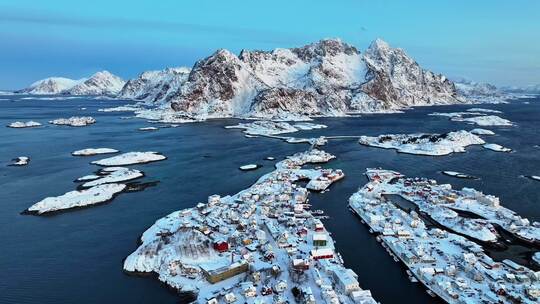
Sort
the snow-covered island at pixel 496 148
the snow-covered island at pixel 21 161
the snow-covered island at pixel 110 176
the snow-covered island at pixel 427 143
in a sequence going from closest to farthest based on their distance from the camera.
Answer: the snow-covered island at pixel 110 176 → the snow-covered island at pixel 21 161 → the snow-covered island at pixel 427 143 → the snow-covered island at pixel 496 148

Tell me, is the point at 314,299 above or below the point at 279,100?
below

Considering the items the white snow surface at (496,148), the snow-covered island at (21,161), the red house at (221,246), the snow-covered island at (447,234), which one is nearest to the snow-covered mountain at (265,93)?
the white snow surface at (496,148)

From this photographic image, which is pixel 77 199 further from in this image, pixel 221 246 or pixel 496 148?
pixel 496 148

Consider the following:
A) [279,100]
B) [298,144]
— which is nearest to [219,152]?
[298,144]

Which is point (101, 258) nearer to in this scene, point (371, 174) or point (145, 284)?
point (145, 284)

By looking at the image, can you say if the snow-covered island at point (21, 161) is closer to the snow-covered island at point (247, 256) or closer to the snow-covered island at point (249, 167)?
the snow-covered island at point (249, 167)

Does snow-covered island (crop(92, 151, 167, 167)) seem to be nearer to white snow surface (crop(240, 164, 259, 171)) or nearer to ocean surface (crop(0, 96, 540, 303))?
ocean surface (crop(0, 96, 540, 303))
